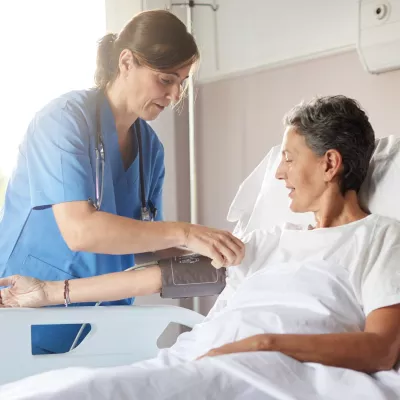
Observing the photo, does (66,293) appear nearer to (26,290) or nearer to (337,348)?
(26,290)

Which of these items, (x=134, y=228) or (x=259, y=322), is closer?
(x=259, y=322)

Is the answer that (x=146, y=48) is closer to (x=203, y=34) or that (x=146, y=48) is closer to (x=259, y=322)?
(x=259, y=322)

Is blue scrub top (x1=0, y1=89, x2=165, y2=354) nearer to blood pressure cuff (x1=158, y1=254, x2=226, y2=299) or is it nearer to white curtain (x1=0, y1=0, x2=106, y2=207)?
blood pressure cuff (x1=158, y1=254, x2=226, y2=299)

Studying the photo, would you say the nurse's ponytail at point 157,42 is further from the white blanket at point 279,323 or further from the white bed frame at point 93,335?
the white bed frame at point 93,335

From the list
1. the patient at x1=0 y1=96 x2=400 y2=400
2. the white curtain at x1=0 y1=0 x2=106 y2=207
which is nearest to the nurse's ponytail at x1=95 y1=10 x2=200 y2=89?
the patient at x1=0 y1=96 x2=400 y2=400

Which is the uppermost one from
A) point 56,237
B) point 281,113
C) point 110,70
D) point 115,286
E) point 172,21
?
point 172,21

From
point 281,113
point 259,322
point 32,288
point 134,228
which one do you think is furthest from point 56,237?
point 281,113

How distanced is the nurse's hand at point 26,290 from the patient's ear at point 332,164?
745 millimetres

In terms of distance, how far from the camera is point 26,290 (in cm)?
164

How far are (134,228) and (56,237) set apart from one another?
275mm

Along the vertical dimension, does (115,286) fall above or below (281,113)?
below

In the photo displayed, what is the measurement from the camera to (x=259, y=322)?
1.42 meters

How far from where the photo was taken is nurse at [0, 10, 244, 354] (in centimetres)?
159

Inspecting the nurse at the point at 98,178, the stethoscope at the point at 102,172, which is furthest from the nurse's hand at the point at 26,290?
the stethoscope at the point at 102,172
